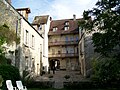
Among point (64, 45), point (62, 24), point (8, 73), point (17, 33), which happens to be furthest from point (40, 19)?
point (8, 73)

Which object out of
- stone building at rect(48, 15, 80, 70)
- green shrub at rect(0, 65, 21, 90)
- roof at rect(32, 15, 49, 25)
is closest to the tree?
green shrub at rect(0, 65, 21, 90)

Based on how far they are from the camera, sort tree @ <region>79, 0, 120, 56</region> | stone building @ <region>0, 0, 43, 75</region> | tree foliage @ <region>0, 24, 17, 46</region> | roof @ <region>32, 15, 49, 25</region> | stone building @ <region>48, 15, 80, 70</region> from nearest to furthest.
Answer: tree @ <region>79, 0, 120, 56</region> < tree foliage @ <region>0, 24, 17, 46</region> < stone building @ <region>0, 0, 43, 75</region> < roof @ <region>32, 15, 49, 25</region> < stone building @ <region>48, 15, 80, 70</region>

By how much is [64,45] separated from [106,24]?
35097 mm

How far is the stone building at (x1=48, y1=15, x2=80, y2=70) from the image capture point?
5191 centimetres

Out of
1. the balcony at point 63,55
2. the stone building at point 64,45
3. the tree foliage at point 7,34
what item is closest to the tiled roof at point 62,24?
the stone building at point 64,45

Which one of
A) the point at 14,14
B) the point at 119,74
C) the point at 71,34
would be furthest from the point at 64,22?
the point at 119,74

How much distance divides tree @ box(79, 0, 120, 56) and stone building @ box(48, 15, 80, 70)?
31.6 meters

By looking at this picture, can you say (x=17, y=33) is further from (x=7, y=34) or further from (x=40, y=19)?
(x=40, y=19)

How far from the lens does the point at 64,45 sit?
53094 millimetres

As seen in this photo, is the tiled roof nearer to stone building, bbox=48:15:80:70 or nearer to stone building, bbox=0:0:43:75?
stone building, bbox=48:15:80:70

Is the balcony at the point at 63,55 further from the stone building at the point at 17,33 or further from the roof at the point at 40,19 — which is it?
the stone building at the point at 17,33

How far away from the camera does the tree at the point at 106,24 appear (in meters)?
18.0

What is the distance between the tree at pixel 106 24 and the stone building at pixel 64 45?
1245 inches

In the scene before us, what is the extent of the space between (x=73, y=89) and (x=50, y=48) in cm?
3275
